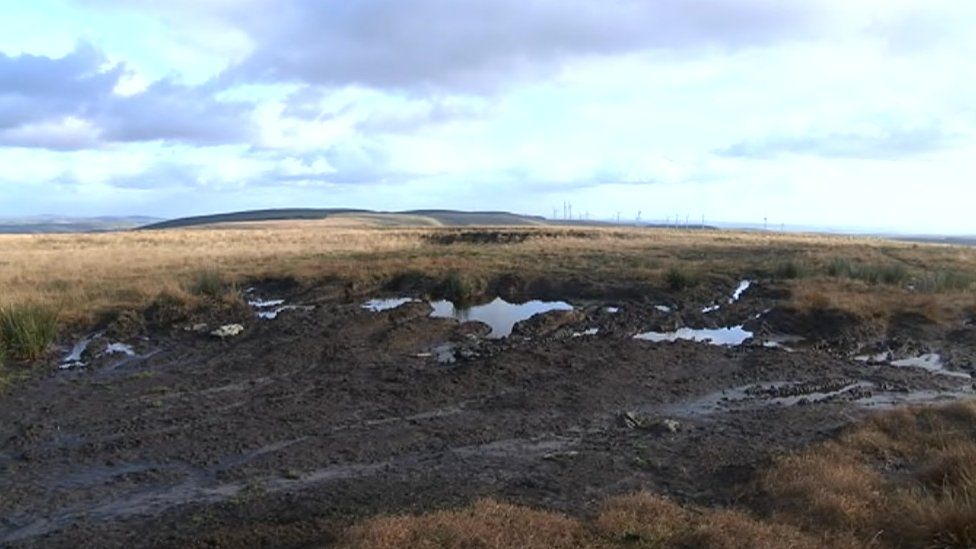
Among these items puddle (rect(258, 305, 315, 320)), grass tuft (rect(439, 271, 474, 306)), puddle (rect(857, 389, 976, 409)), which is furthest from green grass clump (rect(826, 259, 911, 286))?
puddle (rect(258, 305, 315, 320))

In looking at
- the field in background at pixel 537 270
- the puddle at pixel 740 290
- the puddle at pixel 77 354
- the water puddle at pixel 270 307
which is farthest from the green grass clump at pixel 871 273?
the puddle at pixel 77 354

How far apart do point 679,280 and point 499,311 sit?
5.91 metres

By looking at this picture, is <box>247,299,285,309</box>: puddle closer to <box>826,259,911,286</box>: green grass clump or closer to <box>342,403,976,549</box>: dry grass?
<box>826,259,911,286</box>: green grass clump

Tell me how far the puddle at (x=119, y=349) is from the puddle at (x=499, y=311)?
6.94 m

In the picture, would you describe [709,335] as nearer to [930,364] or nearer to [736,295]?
[930,364]

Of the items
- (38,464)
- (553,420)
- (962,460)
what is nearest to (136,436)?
(38,464)

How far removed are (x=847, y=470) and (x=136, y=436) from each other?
8427 mm

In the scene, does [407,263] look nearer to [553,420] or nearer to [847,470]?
[553,420]

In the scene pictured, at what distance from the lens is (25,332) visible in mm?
16938

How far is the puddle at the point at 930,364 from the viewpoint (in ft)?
51.5

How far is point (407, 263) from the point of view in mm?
31266

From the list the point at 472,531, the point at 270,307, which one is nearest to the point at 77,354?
the point at 270,307

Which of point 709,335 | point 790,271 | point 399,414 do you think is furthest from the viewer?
point 790,271

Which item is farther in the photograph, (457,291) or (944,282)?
(457,291)
